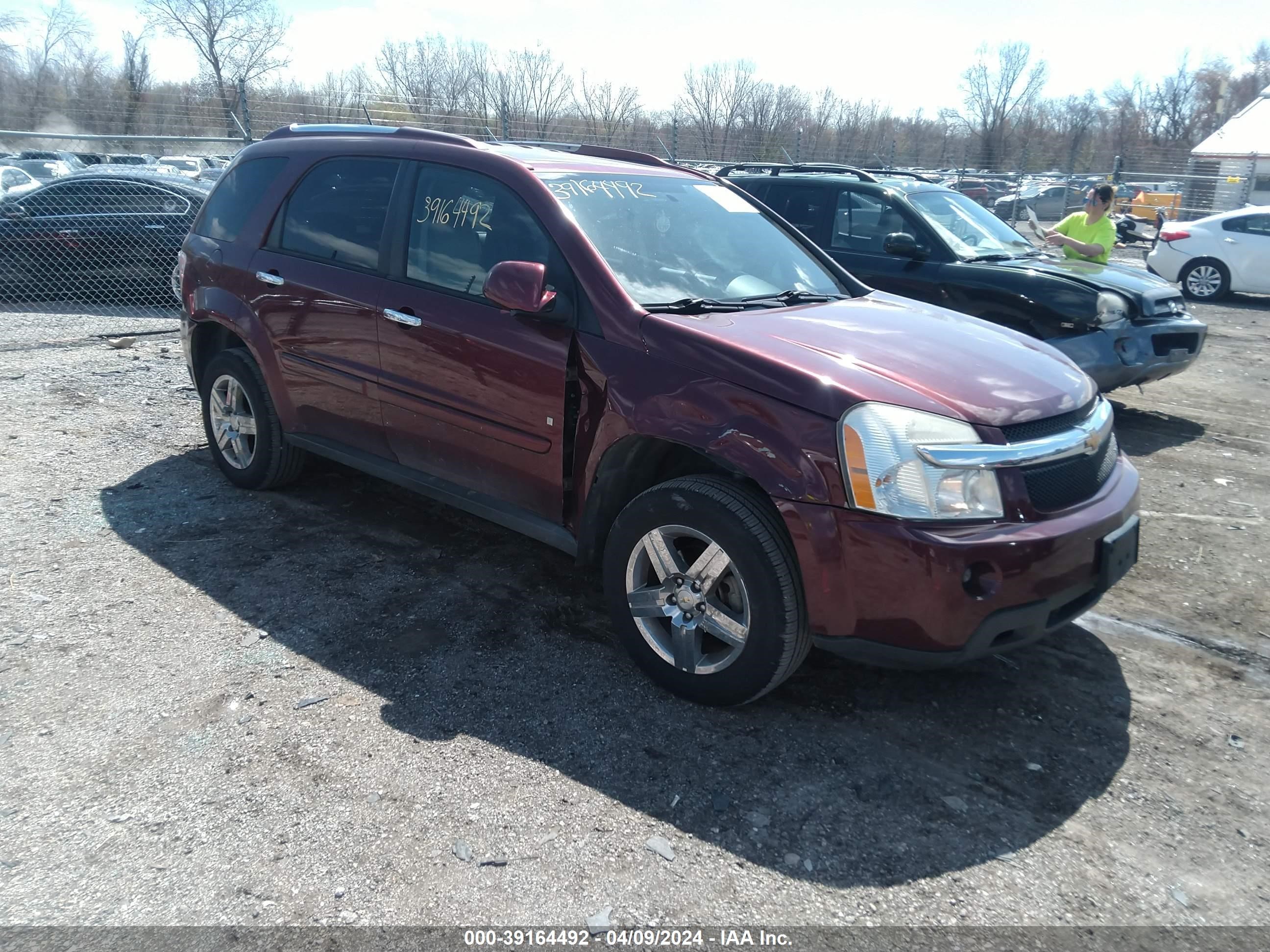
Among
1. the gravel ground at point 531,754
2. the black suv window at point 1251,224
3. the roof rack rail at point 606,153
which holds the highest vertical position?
the black suv window at point 1251,224

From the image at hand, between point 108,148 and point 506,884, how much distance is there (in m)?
30.5

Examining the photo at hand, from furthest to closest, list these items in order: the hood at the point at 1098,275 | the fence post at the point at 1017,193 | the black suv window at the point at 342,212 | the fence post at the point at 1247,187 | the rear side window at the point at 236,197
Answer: the fence post at the point at 1017,193 → the fence post at the point at 1247,187 → the hood at the point at 1098,275 → the rear side window at the point at 236,197 → the black suv window at the point at 342,212

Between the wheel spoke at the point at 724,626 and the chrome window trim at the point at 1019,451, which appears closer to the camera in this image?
the chrome window trim at the point at 1019,451

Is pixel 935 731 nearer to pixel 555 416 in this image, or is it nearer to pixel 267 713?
pixel 555 416

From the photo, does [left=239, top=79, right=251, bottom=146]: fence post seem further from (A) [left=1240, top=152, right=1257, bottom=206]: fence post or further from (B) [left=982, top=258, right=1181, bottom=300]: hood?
(A) [left=1240, top=152, right=1257, bottom=206]: fence post

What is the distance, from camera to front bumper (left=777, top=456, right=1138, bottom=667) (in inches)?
113

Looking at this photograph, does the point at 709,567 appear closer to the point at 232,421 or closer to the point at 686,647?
the point at 686,647

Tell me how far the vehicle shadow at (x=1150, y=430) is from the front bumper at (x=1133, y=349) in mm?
386

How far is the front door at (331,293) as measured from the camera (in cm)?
438

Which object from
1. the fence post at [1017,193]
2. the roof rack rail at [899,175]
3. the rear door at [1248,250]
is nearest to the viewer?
the roof rack rail at [899,175]

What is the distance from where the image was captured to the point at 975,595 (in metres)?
2.88

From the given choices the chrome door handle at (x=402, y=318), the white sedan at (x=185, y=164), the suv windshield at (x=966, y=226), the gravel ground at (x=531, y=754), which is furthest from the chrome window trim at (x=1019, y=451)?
the white sedan at (x=185, y=164)

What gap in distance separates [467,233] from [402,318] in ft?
1.55

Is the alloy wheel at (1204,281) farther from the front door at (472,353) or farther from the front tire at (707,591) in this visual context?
the front tire at (707,591)
